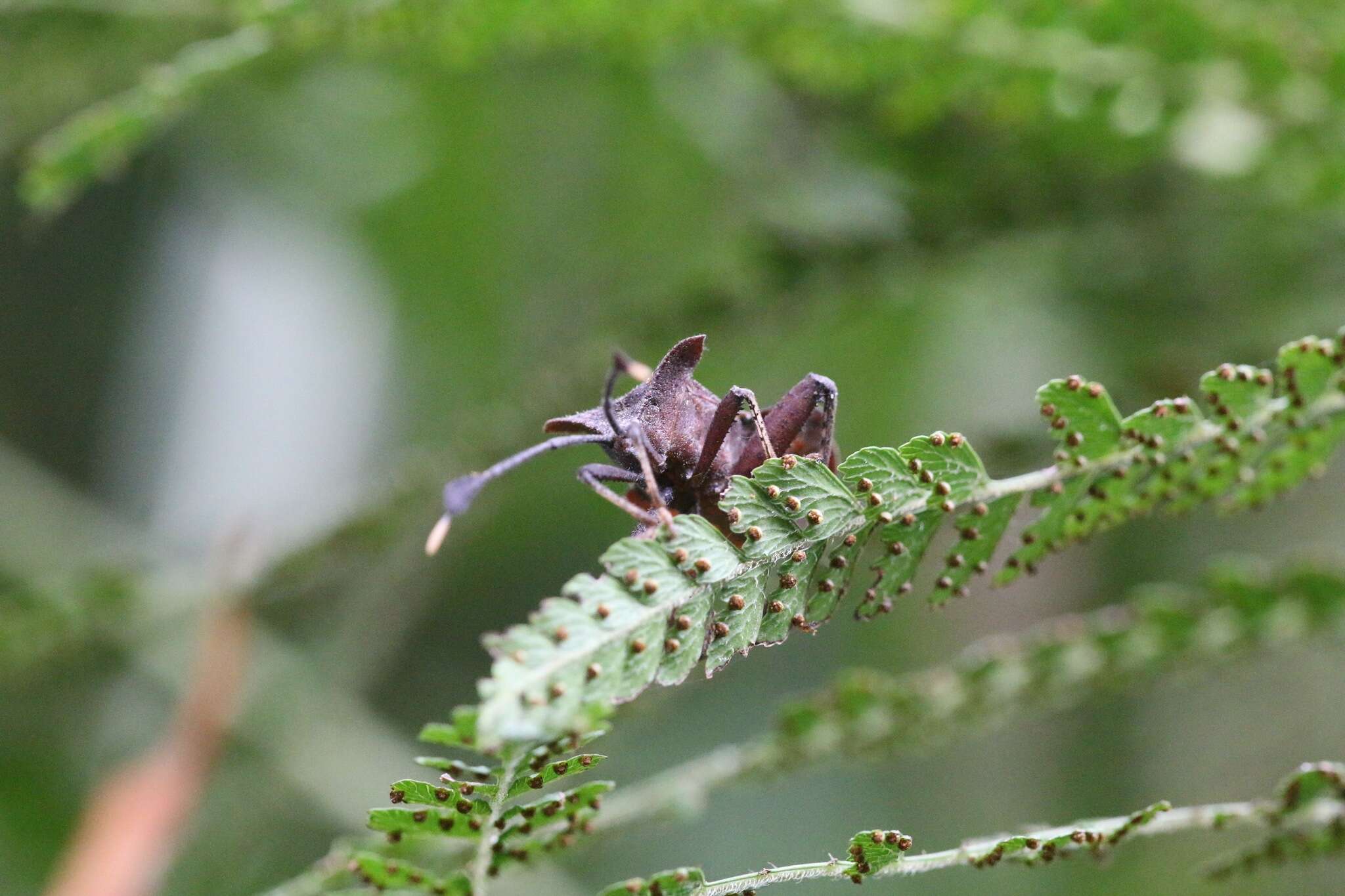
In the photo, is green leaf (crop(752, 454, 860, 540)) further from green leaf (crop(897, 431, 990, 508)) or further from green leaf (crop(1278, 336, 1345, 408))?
green leaf (crop(1278, 336, 1345, 408))

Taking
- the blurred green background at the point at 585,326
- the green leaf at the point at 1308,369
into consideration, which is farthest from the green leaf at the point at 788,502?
the blurred green background at the point at 585,326

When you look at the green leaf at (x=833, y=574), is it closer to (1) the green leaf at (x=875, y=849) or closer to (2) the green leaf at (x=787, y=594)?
(2) the green leaf at (x=787, y=594)

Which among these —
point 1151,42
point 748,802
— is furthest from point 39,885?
point 1151,42

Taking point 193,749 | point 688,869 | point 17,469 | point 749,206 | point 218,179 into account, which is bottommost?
point 688,869

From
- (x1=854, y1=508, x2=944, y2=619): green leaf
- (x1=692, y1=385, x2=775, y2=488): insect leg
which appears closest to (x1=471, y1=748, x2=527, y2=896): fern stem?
(x1=854, y1=508, x2=944, y2=619): green leaf

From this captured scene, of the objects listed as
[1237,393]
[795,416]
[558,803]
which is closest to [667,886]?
[558,803]

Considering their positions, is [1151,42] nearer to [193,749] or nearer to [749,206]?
[749,206]

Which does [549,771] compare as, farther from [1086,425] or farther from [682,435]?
[1086,425]

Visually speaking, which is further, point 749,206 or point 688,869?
point 749,206

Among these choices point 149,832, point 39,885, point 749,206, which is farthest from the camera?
point 749,206
